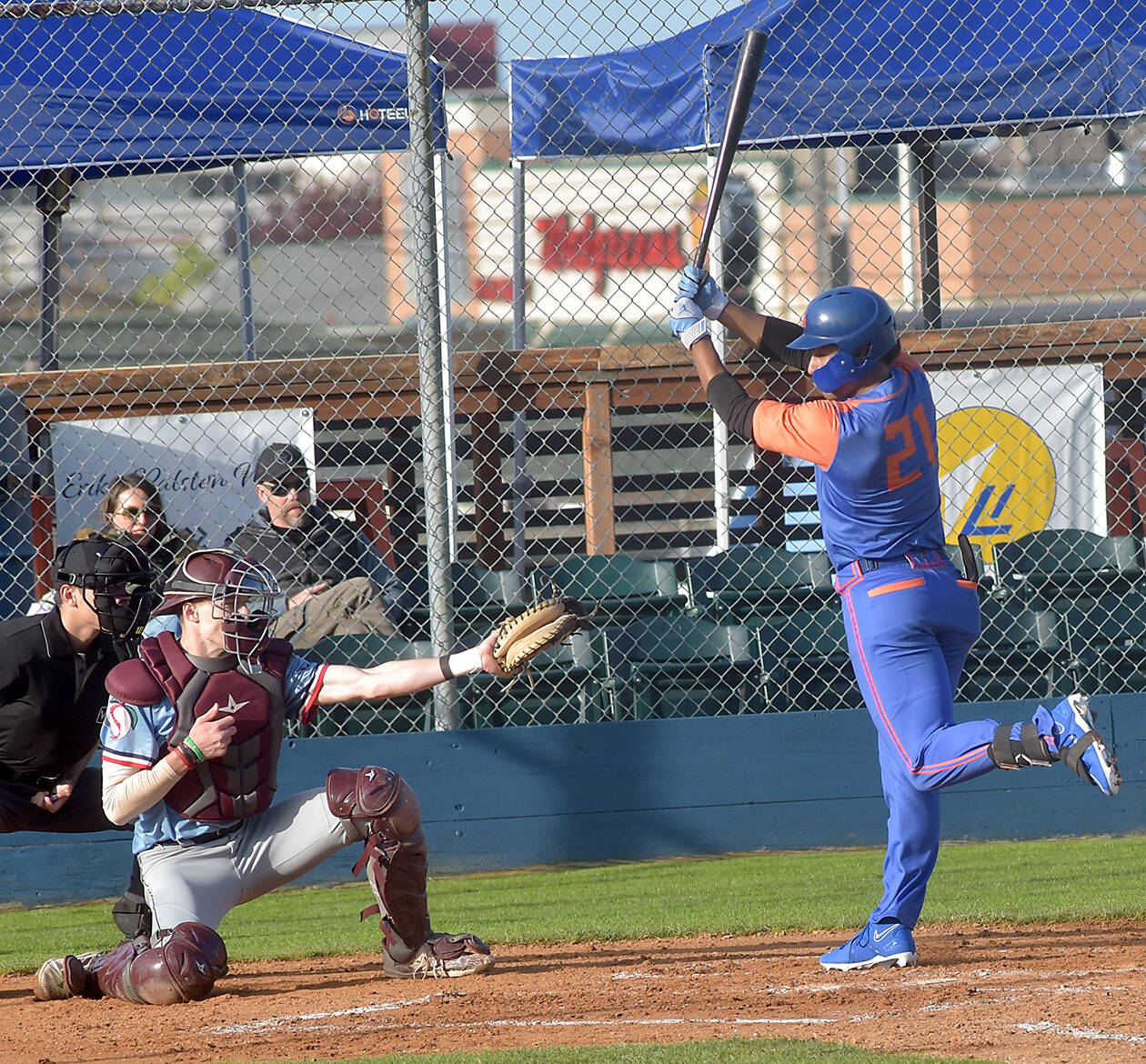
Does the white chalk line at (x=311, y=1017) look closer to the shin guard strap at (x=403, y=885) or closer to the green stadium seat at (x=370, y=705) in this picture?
the shin guard strap at (x=403, y=885)

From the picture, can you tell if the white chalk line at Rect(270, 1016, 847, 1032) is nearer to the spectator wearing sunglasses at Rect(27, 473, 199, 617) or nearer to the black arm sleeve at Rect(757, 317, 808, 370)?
the black arm sleeve at Rect(757, 317, 808, 370)

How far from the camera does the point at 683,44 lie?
7.45 m

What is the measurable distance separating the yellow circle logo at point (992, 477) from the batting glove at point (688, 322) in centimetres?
327

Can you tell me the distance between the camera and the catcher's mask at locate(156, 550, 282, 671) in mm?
3828

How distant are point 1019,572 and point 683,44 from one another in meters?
3.07

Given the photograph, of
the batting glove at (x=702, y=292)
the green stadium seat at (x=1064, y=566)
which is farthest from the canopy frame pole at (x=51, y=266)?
the green stadium seat at (x=1064, y=566)

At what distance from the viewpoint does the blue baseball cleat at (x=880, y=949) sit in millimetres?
3941

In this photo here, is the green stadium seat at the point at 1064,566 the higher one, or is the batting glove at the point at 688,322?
the batting glove at the point at 688,322

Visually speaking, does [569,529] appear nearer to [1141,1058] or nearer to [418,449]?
[418,449]

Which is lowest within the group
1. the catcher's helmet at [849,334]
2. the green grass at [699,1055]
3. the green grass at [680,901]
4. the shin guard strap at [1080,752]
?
the green grass at [680,901]

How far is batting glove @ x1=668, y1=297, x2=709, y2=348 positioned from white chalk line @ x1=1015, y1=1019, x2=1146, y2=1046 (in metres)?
1.93

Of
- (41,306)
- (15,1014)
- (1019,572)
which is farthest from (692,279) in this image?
(41,306)

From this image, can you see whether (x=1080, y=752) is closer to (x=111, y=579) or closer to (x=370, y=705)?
(x=111, y=579)

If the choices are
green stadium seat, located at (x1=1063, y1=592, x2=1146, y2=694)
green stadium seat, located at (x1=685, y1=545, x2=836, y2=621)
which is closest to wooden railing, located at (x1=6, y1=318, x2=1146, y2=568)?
green stadium seat, located at (x1=685, y1=545, x2=836, y2=621)
